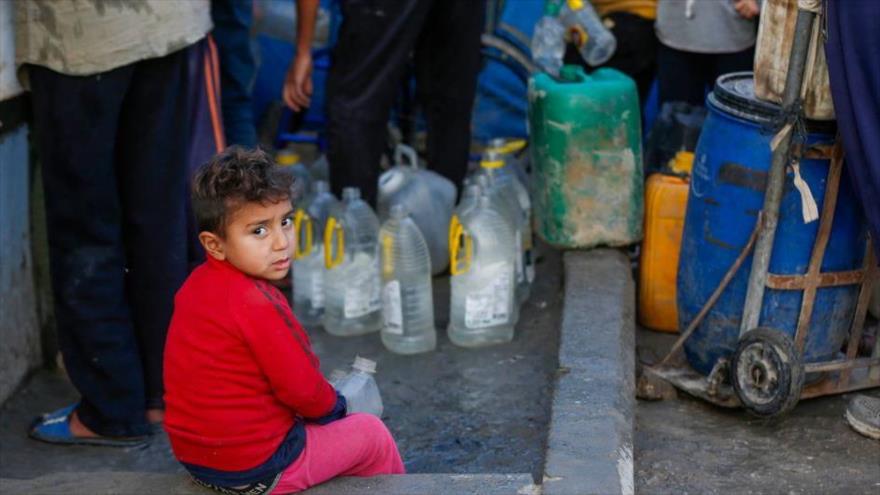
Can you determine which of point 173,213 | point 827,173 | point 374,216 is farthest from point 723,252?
point 173,213

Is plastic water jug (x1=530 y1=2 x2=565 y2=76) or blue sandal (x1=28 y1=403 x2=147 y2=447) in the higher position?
plastic water jug (x1=530 y1=2 x2=565 y2=76)

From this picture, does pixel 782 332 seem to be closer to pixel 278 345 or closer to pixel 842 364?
pixel 842 364

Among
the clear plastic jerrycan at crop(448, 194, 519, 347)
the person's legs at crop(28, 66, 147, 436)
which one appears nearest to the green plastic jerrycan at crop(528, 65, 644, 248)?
the clear plastic jerrycan at crop(448, 194, 519, 347)

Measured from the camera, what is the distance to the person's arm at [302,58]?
4.85 metres

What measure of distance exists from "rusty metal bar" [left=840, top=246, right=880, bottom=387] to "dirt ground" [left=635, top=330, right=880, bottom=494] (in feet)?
0.50

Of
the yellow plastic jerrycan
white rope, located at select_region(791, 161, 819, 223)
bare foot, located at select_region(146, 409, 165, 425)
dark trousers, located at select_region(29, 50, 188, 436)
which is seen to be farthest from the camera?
the yellow plastic jerrycan

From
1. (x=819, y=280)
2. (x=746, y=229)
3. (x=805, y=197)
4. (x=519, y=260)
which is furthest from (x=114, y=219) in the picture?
(x=819, y=280)

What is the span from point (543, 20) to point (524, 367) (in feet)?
6.03

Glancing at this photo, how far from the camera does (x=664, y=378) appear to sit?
4570 mm

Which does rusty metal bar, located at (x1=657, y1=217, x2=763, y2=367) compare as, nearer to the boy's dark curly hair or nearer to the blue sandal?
the boy's dark curly hair

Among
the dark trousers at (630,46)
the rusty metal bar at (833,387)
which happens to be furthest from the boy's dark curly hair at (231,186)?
the dark trousers at (630,46)

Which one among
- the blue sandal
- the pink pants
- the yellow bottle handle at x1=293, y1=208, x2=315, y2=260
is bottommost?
the blue sandal

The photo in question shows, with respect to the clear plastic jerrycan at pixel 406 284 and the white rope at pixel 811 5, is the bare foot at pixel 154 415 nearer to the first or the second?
the clear plastic jerrycan at pixel 406 284

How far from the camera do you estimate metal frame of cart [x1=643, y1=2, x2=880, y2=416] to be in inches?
158
